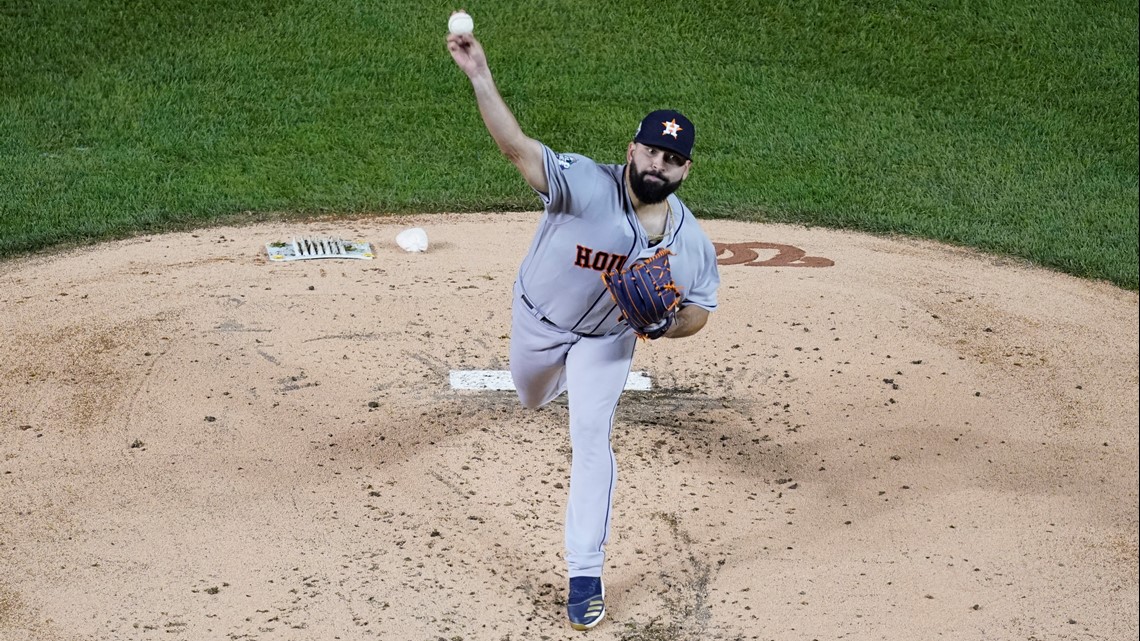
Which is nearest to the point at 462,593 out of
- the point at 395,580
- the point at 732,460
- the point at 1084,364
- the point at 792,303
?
the point at 395,580

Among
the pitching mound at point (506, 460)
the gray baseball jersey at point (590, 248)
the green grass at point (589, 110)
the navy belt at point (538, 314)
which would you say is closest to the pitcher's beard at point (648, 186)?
the gray baseball jersey at point (590, 248)

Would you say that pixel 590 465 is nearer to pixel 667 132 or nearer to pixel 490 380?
pixel 667 132

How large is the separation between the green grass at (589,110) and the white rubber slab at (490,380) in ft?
10.6

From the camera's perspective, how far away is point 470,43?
4.20m

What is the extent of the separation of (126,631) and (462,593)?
125 centimetres

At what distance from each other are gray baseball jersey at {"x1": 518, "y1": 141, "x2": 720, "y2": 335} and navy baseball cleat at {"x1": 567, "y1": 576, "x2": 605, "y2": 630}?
959mm

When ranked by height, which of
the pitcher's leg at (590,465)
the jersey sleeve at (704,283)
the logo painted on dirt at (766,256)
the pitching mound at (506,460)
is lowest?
the logo painted on dirt at (766,256)

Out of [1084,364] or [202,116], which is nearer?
[1084,364]

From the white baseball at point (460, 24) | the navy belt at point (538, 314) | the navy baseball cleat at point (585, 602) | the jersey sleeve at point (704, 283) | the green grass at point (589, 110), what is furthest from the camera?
the green grass at point (589, 110)

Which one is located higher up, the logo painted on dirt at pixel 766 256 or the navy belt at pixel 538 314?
the navy belt at pixel 538 314

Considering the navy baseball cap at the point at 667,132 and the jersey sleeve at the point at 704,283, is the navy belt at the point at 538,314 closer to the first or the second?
the jersey sleeve at the point at 704,283

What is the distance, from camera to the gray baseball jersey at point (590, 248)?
4625mm

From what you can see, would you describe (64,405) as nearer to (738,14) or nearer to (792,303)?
(792,303)

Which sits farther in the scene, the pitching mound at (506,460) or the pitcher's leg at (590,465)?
the pitching mound at (506,460)
